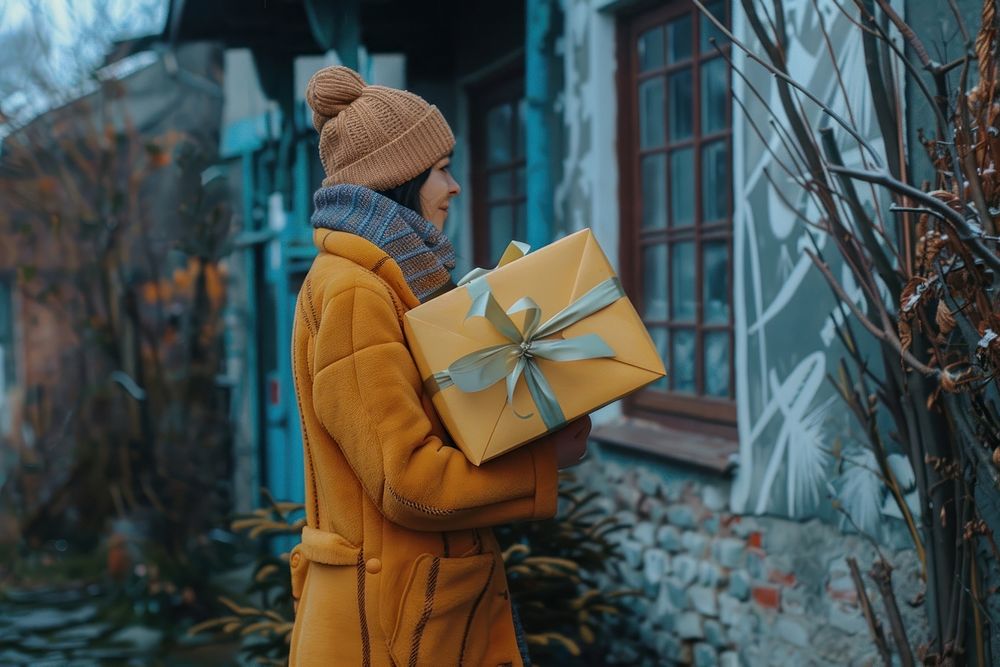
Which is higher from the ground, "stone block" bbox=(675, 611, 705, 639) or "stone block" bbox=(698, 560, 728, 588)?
"stone block" bbox=(698, 560, 728, 588)

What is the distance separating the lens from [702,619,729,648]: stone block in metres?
4.33

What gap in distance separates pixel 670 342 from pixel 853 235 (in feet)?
7.21

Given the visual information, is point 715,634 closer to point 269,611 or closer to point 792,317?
point 792,317

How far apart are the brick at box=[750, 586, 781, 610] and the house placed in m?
0.01

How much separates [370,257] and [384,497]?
0.41m

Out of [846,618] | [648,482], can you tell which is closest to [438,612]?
[846,618]

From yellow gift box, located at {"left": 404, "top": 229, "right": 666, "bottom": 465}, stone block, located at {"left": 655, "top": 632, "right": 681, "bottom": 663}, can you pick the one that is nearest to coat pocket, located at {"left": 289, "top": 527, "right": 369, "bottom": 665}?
yellow gift box, located at {"left": 404, "top": 229, "right": 666, "bottom": 465}

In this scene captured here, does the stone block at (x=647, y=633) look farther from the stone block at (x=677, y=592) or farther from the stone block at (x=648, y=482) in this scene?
the stone block at (x=648, y=482)

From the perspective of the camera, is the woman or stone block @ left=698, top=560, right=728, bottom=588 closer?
the woman

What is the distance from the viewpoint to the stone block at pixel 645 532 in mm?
4824

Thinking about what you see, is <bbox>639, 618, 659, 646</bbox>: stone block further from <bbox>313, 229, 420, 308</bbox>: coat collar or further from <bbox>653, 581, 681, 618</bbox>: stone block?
<bbox>313, 229, 420, 308</bbox>: coat collar

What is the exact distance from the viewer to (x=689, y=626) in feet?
14.9

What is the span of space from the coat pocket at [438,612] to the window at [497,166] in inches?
159

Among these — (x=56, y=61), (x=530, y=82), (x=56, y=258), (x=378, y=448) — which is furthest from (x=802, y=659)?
(x=56, y=61)
